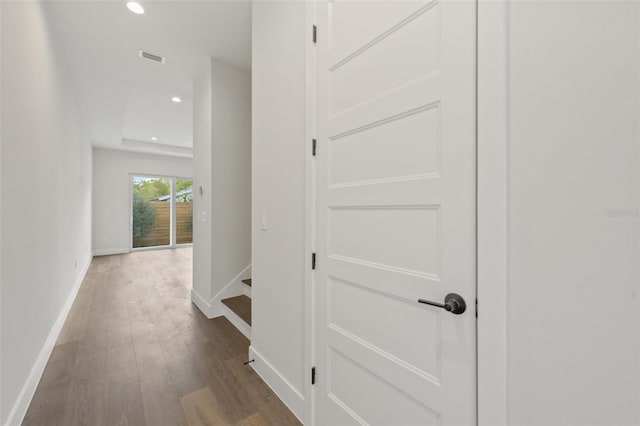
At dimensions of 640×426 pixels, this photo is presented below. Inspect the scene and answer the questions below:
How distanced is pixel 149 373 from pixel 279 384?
3.39 feet

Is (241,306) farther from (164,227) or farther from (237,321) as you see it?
(164,227)

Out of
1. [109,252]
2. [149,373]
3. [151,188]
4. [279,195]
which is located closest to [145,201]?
[151,188]

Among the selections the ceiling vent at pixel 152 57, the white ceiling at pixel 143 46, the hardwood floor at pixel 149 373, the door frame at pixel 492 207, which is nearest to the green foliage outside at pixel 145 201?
the white ceiling at pixel 143 46

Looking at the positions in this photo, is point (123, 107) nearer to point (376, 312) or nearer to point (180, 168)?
point (180, 168)

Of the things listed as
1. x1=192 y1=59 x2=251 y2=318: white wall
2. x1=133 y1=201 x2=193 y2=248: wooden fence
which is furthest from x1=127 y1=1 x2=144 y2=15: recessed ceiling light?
x1=133 y1=201 x2=193 y2=248: wooden fence

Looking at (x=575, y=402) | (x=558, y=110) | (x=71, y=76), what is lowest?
(x=575, y=402)

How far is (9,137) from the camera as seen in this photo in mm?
1421

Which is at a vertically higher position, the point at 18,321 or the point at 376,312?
the point at 376,312

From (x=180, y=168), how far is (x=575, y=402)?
29.2 ft

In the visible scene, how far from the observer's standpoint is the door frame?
780 millimetres

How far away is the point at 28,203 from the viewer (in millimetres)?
1731

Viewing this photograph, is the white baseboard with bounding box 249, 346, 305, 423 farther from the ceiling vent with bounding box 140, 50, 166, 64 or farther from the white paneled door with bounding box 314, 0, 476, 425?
the ceiling vent with bounding box 140, 50, 166, 64

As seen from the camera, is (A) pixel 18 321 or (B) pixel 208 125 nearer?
(A) pixel 18 321

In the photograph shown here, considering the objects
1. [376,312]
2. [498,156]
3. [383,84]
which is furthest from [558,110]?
[376,312]
